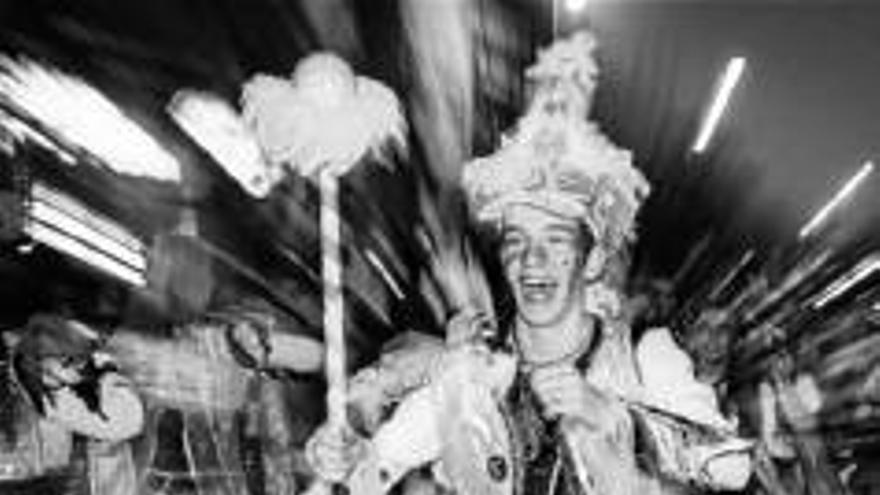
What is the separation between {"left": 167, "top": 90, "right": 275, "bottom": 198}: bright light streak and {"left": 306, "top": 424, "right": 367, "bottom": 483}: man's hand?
1.05ft

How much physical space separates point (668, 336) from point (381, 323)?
36 cm

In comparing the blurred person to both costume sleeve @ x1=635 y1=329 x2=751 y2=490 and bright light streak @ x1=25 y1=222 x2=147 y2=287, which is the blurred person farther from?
costume sleeve @ x1=635 y1=329 x2=751 y2=490

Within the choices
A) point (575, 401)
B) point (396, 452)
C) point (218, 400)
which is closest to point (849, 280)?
point (575, 401)

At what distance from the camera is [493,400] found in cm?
152

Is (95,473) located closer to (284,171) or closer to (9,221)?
(9,221)

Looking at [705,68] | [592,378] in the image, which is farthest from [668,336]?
[705,68]

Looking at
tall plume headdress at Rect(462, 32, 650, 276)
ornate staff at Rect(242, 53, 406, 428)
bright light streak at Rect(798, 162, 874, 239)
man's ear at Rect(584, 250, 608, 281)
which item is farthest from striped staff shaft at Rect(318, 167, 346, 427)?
bright light streak at Rect(798, 162, 874, 239)

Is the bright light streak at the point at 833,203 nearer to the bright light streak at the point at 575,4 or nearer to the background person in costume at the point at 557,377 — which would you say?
the background person in costume at the point at 557,377

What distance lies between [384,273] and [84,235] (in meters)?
0.39

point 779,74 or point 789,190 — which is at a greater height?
point 779,74

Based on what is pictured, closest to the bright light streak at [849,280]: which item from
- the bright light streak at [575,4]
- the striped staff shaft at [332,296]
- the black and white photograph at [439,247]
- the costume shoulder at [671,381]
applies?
the black and white photograph at [439,247]

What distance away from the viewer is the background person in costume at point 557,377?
149 cm

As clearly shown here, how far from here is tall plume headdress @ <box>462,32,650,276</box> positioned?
150 cm

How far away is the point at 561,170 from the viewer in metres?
1.52
